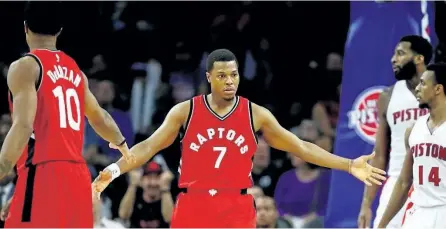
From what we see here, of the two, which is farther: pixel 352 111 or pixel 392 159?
pixel 352 111

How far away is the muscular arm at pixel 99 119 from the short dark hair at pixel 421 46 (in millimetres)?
3254

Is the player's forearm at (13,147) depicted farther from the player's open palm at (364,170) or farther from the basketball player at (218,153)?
the player's open palm at (364,170)

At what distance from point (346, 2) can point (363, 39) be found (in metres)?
3.14

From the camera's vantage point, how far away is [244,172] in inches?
330

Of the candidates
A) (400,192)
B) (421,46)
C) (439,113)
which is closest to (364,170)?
(400,192)

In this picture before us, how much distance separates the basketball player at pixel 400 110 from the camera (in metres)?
9.97

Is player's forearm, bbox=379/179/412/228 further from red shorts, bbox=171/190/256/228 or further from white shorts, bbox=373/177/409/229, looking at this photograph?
red shorts, bbox=171/190/256/228

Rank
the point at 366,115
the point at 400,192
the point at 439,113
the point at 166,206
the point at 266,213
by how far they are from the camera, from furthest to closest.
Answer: the point at 166,206
the point at 266,213
the point at 366,115
the point at 400,192
the point at 439,113

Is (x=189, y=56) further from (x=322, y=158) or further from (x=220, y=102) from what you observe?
(x=322, y=158)

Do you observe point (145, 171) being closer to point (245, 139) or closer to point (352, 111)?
point (352, 111)

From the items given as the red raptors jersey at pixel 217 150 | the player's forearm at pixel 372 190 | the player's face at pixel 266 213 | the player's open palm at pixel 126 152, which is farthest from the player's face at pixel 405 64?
the player's open palm at pixel 126 152

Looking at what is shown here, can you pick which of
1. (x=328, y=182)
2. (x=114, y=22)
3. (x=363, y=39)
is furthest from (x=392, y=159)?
(x=114, y=22)

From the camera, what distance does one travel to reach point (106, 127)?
25.5 ft

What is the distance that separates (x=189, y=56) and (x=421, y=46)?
4.71 meters
